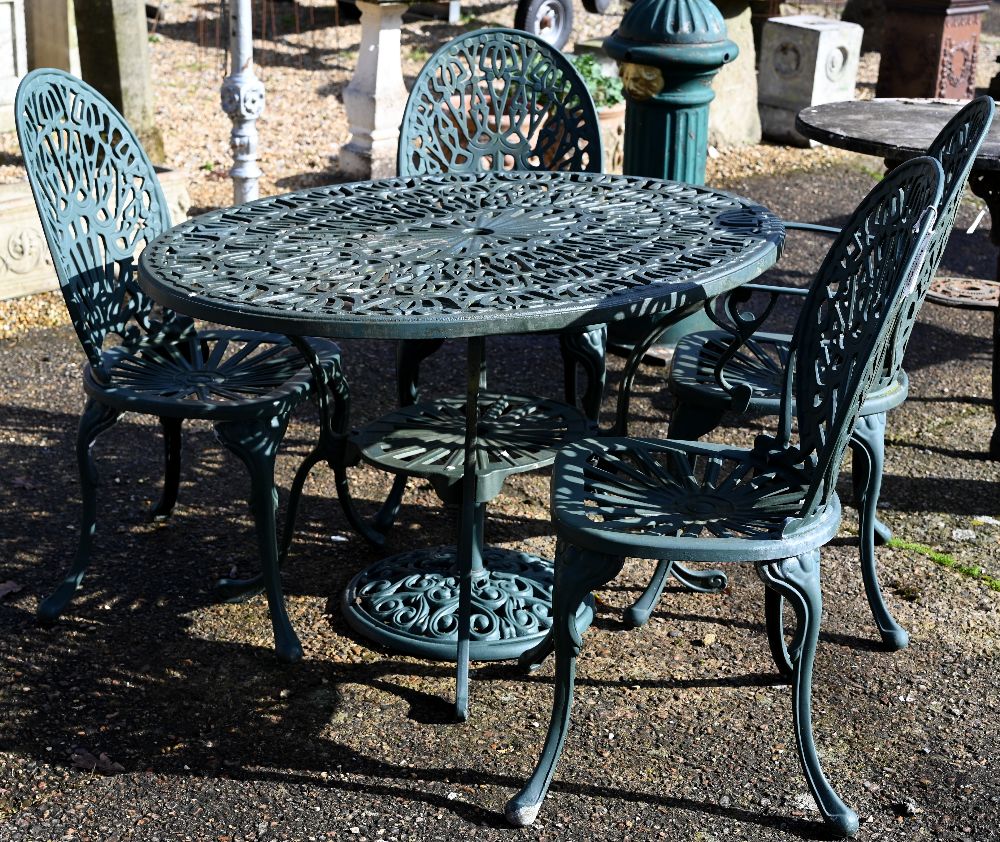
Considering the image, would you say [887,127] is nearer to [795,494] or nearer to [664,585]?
[664,585]

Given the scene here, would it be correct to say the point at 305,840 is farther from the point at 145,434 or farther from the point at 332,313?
the point at 145,434

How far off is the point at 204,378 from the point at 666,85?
2.39 meters

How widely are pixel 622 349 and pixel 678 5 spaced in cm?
131

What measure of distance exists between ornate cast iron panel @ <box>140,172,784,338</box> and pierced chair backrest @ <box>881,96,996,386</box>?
384 millimetres

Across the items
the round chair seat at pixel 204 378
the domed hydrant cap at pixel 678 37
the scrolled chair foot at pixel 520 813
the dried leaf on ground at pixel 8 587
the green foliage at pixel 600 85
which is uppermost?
the domed hydrant cap at pixel 678 37

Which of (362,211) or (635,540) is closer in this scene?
(635,540)

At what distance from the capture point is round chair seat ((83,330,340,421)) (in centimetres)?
332

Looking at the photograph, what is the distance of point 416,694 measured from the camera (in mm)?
3246

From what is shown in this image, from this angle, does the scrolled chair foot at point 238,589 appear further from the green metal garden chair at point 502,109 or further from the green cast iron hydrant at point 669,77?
the green cast iron hydrant at point 669,77

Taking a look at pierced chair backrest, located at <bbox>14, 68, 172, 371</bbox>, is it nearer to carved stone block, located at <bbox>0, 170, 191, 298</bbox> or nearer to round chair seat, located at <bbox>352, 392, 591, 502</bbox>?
round chair seat, located at <bbox>352, 392, 591, 502</bbox>

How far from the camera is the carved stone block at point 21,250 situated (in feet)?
19.2

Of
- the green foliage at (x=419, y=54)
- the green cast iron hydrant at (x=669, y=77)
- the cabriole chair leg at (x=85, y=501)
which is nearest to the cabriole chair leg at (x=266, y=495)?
the cabriole chair leg at (x=85, y=501)

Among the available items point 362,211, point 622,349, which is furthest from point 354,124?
point 362,211

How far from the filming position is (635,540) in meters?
2.66
